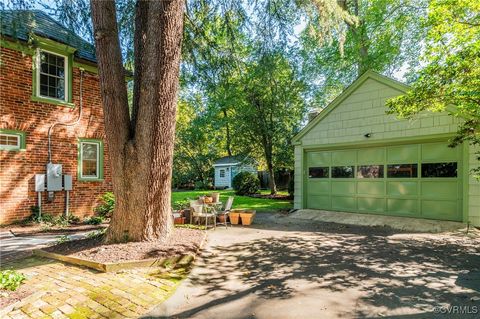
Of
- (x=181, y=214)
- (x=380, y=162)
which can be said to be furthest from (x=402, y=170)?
(x=181, y=214)

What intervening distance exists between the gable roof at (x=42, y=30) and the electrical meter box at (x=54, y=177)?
12.9 feet

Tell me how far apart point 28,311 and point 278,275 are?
3.33 meters


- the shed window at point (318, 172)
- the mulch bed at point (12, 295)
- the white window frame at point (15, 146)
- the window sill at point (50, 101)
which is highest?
the window sill at point (50, 101)

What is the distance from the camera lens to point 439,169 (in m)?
8.71

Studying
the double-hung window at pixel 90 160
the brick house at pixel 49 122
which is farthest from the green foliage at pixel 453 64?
the double-hung window at pixel 90 160

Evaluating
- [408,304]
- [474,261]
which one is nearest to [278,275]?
[408,304]

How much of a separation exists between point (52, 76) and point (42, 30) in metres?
1.57

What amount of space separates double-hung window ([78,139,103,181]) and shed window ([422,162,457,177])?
1132cm

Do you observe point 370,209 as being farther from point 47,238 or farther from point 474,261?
point 47,238

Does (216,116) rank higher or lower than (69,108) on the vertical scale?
higher

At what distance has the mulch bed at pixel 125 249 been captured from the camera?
494 cm

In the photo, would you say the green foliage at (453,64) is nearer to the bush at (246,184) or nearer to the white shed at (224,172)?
the bush at (246,184)

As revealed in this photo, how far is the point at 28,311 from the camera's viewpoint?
10.7ft

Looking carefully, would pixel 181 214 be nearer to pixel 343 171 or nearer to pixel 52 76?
pixel 343 171
